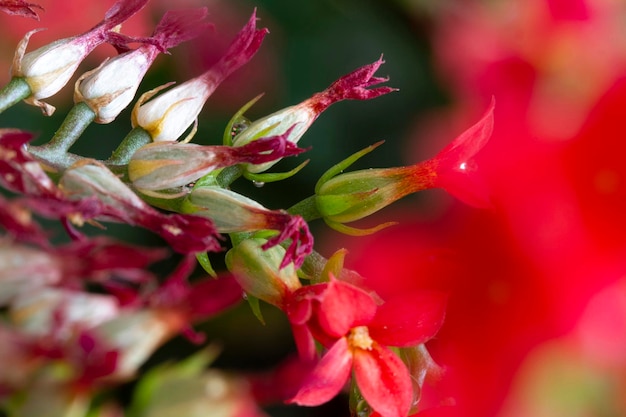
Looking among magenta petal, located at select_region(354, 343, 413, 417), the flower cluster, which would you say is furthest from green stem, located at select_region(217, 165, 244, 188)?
magenta petal, located at select_region(354, 343, 413, 417)

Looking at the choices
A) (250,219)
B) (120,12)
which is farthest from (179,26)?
(250,219)

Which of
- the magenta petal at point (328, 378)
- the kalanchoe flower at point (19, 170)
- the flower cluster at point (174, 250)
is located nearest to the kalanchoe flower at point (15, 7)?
the flower cluster at point (174, 250)

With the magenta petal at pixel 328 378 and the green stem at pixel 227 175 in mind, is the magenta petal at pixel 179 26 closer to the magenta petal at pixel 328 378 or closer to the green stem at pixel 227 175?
the green stem at pixel 227 175

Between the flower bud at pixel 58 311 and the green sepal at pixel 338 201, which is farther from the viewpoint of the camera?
the green sepal at pixel 338 201

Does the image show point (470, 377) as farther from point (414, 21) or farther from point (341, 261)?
point (414, 21)

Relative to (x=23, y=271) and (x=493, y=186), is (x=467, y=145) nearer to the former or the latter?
(x=493, y=186)

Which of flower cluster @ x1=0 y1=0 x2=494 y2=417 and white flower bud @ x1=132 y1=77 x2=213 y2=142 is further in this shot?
white flower bud @ x1=132 y1=77 x2=213 y2=142

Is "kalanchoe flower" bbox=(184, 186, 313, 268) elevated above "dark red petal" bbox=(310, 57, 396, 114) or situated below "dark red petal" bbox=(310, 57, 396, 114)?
below

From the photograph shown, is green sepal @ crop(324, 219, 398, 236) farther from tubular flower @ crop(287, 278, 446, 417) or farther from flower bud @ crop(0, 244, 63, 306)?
flower bud @ crop(0, 244, 63, 306)
